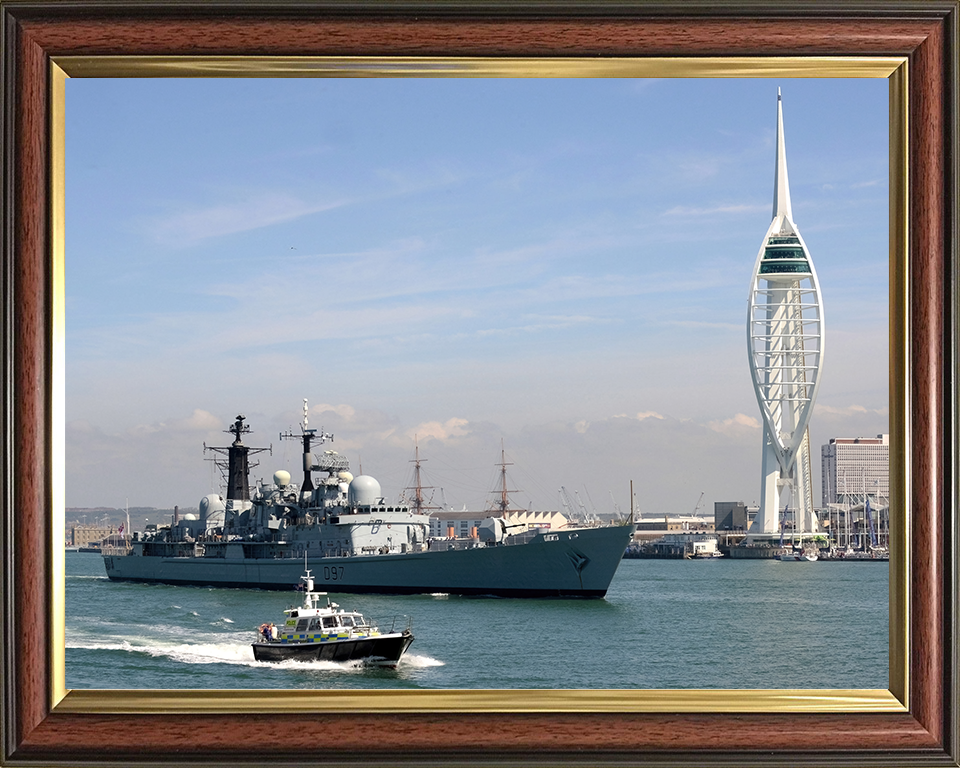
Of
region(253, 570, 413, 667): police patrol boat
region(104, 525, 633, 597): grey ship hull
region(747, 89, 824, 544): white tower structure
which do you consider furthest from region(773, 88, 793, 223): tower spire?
region(104, 525, 633, 597): grey ship hull

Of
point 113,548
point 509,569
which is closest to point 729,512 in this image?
point 113,548

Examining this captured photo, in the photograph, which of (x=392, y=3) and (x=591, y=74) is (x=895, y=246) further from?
(x=392, y=3)

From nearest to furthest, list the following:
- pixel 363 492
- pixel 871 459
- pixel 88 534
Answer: pixel 871 459 < pixel 88 534 < pixel 363 492

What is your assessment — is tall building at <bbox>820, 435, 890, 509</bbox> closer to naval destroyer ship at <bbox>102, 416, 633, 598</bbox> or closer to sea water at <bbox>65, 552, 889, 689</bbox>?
sea water at <bbox>65, 552, 889, 689</bbox>

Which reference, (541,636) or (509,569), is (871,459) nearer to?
(541,636)

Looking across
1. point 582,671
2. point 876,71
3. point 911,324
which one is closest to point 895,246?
point 911,324
